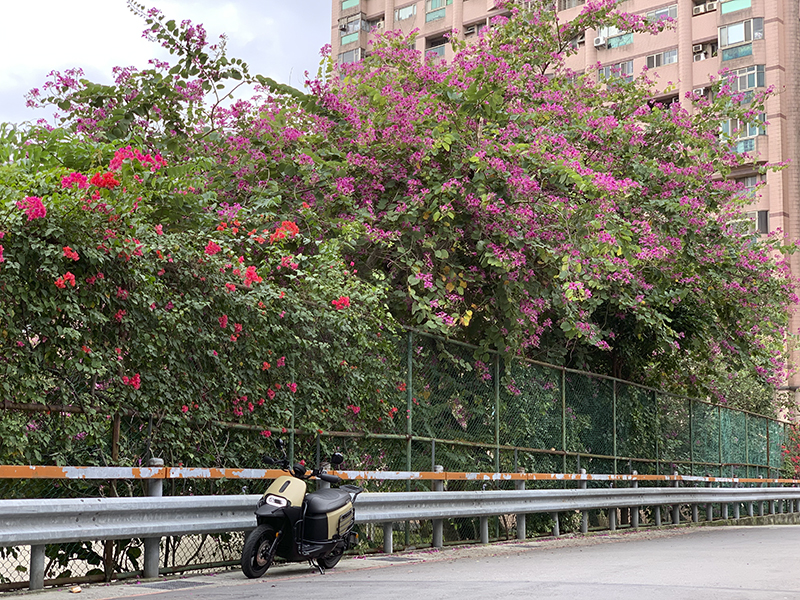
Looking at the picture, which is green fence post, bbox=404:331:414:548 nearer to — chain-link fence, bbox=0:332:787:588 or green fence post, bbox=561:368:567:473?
chain-link fence, bbox=0:332:787:588

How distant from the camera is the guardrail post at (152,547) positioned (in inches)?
326

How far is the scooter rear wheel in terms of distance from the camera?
9250 millimetres

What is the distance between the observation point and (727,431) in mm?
24375

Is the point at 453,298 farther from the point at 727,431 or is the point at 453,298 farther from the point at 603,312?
the point at 727,431

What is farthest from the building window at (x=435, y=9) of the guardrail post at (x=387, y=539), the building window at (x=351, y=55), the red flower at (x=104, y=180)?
the red flower at (x=104, y=180)

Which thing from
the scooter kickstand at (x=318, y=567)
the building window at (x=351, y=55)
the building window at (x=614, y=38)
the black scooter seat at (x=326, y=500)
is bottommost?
the scooter kickstand at (x=318, y=567)

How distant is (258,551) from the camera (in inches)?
336

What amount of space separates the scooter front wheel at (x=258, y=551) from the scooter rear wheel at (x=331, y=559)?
2.38 ft

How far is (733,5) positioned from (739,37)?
66.8 inches

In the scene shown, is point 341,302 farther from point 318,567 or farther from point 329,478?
point 318,567

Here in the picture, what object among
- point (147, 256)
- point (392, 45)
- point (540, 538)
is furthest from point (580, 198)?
point (147, 256)

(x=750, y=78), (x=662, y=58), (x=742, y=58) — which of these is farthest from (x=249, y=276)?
(x=662, y=58)

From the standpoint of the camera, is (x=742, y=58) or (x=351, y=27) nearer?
(x=742, y=58)

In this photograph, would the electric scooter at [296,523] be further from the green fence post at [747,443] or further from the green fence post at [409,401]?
the green fence post at [747,443]
